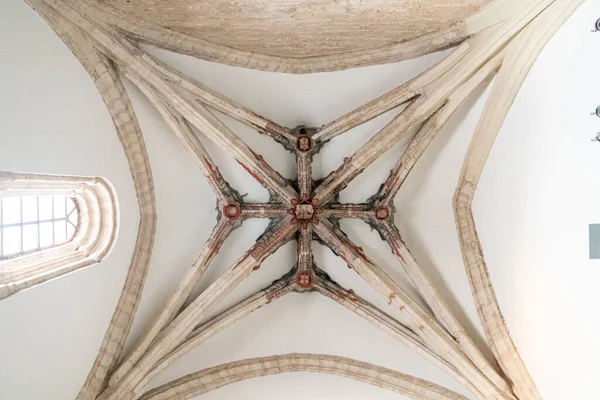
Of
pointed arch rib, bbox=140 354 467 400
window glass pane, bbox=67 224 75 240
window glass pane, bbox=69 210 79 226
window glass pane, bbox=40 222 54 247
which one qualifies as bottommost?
pointed arch rib, bbox=140 354 467 400

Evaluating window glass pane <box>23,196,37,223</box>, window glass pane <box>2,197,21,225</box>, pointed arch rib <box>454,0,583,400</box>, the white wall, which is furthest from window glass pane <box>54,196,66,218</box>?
pointed arch rib <box>454,0,583,400</box>

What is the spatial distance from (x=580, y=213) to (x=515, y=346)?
2164mm

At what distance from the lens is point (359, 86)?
7867mm

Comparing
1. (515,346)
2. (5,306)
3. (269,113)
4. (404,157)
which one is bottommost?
(5,306)

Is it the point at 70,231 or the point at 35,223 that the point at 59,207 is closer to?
the point at 70,231

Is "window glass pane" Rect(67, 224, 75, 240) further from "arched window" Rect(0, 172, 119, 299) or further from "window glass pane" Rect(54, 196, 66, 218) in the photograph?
"window glass pane" Rect(54, 196, 66, 218)

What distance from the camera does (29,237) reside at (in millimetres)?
6512

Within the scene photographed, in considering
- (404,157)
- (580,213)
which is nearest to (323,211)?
(404,157)

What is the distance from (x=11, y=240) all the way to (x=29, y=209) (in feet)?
1.88

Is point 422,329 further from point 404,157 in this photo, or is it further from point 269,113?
point 269,113

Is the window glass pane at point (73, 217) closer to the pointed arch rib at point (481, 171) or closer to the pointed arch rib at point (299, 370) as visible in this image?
the pointed arch rib at point (299, 370)

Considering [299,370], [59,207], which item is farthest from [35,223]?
[299,370]

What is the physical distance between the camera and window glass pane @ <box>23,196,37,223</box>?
21.3ft

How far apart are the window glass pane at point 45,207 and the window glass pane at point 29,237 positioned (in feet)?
0.75
